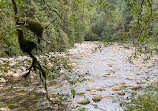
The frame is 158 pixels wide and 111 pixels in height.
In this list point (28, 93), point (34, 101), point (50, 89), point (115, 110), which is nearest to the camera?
point (115, 110)

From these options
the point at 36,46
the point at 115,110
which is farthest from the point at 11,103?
the point at 115,110

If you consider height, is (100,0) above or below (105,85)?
above

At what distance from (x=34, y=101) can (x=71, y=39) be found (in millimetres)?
14797

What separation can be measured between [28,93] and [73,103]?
1.54 metres

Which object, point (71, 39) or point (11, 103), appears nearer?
point (11, 103)

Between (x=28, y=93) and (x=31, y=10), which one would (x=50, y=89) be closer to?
(x=28, y=93)

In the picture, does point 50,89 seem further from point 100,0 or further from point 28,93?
point 100,0

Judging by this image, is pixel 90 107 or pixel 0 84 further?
pixel 0 84

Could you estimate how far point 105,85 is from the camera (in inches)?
227

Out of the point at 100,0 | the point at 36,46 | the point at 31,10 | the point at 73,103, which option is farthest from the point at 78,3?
the point at 31,10

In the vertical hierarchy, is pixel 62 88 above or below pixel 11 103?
above

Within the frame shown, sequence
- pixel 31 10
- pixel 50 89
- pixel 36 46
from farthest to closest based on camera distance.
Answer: pixel 31 10
pixel 50 89
pixel 36 46

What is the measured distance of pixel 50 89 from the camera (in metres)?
5.21

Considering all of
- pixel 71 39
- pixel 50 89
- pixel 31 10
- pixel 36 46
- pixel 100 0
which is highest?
pixel 31 10
